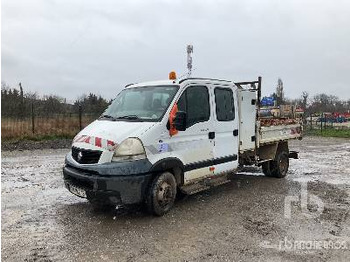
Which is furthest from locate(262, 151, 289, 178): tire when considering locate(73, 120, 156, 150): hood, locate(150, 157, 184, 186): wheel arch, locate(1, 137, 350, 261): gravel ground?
locate(73, 120, 156, 150): hood

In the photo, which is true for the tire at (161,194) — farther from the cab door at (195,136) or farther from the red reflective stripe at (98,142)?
the red reflective stripe at (98,142)

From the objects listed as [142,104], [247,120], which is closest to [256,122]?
[247,120]

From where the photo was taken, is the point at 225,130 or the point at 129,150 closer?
the point at 129,150

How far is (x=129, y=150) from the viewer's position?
203 inches

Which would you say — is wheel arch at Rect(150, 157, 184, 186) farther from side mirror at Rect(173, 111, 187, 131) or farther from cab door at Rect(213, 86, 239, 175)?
cab door at Rect(213, 86, 239, 175)

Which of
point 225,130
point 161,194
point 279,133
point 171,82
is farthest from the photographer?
point 279,133

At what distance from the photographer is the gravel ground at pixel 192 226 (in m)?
4.33

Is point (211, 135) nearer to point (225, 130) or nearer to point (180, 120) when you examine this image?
point (225, 130)

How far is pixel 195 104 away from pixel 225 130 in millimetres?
962

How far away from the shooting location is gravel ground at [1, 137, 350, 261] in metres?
4.33

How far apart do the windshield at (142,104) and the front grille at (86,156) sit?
87 centimetres

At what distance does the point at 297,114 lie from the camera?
9836mm

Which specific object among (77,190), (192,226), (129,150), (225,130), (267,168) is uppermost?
(225,130)

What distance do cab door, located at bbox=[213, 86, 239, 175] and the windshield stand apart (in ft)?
3.67
